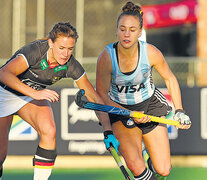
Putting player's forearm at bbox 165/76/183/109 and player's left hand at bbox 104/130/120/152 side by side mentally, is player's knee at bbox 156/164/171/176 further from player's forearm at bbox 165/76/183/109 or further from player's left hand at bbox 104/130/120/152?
player's left hand at bbox 104/130/120/152

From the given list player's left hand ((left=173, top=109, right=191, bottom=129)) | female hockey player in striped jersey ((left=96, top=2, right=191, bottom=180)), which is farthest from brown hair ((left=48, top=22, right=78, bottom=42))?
player's left hand ((left=173, top=109, right=191, bottom=129))

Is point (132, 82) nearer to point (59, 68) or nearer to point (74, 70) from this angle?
point (74, 70)

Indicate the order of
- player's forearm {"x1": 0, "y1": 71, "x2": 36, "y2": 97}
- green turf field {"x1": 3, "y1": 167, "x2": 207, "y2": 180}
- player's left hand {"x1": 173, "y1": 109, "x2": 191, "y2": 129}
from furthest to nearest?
green turf field {"x1": 3, "y1": 167, "x2": 207, "y2": 180} → player's left hand {"x1": 173, "y1": 109, "x2": 191, "y2": 129} → player's forearm {"x1": 0, "y1": 71, "x2": 36, "y2": 97}

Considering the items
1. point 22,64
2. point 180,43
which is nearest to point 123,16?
point 22,64

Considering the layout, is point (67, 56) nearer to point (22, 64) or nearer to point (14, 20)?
point (22, 64)

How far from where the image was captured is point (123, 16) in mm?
4988

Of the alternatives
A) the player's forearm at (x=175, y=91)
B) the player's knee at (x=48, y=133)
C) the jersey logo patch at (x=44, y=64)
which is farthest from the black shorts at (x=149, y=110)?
the jersey logo patch at (x=44, y=64)

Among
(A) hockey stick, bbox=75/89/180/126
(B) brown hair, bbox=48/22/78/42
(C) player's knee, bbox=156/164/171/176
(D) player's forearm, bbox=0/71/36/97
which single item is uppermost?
(B) brown hair, bbox=48/22/78/42

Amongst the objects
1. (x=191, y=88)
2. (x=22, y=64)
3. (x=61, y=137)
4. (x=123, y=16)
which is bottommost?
(x=61, y=137)

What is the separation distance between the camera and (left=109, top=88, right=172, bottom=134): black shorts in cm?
530

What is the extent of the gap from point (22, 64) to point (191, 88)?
436cm

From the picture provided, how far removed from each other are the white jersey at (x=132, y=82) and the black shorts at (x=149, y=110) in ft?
0.19

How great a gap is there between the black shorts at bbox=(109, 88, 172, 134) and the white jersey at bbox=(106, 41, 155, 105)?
0.06 m

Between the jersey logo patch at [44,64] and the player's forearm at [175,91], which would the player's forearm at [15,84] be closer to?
A: the jersey logo patch at [44,64]
